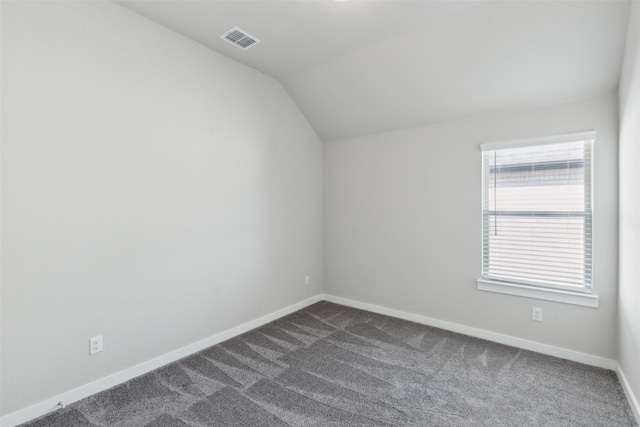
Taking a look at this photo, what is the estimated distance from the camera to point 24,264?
1.92 metres

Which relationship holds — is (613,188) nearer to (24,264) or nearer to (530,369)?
(530,369)

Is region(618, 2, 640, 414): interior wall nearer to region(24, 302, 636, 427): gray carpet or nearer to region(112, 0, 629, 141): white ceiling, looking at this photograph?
region(112, 0, 629, 141): white ceiling

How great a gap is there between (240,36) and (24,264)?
2412mm

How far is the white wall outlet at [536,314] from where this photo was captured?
2812 mm

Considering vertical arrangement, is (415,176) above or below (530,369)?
above

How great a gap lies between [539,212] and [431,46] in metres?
1.85

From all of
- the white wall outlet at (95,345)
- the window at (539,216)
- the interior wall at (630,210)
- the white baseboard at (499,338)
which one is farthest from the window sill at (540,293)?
the white wall outlet at (95,345)

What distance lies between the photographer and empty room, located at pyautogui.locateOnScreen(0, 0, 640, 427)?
6.51 feet

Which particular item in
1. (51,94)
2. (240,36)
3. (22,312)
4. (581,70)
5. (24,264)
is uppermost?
(240,36)

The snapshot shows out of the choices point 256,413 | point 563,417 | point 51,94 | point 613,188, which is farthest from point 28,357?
point 613,188

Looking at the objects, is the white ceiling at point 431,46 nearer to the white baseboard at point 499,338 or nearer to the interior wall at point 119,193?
the interior wall at point 119,193

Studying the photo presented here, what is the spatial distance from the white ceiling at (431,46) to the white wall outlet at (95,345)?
2.56 meters

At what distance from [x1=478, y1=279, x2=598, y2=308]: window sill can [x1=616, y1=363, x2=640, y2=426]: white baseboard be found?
1.66ft

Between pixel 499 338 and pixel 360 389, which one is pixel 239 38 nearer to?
pixel 360 389
